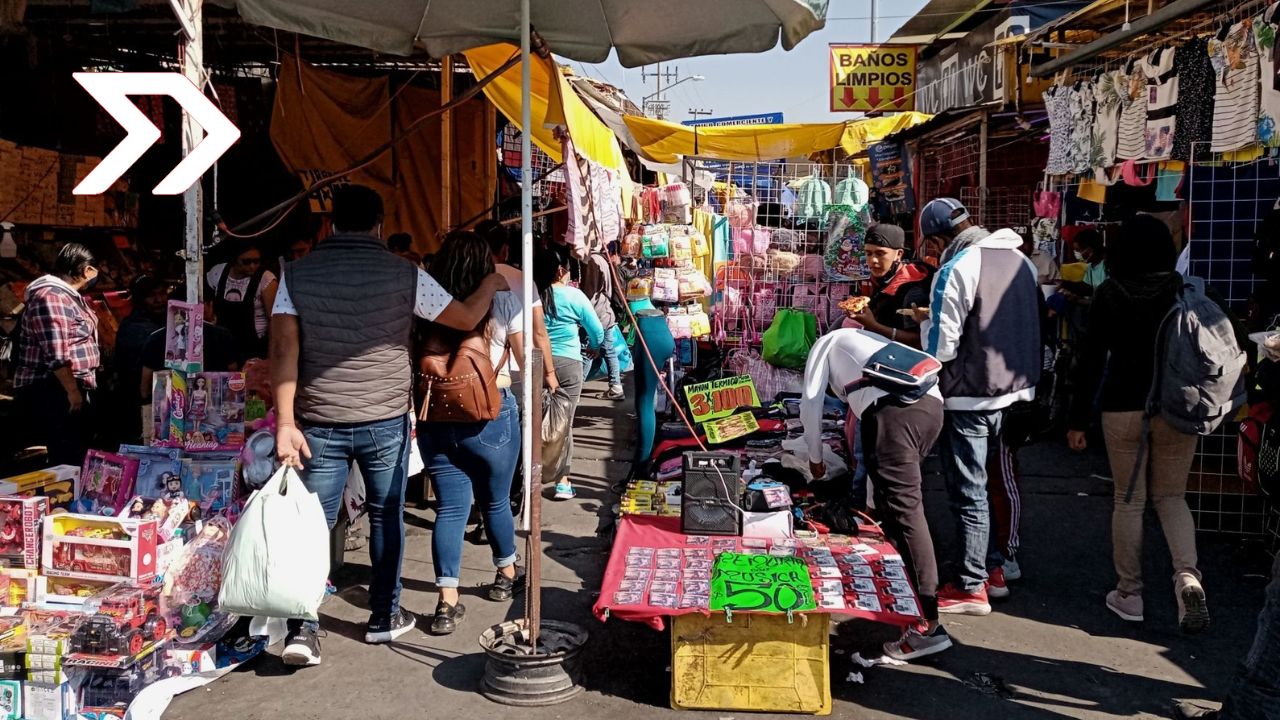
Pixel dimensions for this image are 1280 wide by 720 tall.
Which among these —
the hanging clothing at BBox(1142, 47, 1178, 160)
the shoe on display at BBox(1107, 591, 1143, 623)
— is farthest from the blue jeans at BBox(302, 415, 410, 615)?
the hanging clothing at BBox(1142, 47, 1178, 160)

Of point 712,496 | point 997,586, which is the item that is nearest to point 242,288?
point 712,496

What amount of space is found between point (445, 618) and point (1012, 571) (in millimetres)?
3091

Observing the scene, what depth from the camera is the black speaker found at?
5.06 metres

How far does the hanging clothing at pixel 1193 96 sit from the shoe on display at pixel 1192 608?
109 inches

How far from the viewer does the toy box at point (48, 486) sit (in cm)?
427

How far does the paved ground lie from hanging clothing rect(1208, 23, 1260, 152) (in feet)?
7.86

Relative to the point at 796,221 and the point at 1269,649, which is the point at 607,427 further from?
the point at 1269,649

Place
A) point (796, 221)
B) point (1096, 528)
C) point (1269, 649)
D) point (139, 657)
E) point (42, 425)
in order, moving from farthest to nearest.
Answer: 1. point (796, 221)
2. point (1096, 528)
3. point (42, 425)
4. point (139, 657)
5. point (1269, 649)

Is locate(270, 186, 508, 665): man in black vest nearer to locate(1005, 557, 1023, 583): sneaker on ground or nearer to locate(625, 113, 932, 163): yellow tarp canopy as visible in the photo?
locate(1005, 557, 1023, 583): sneaker on ground

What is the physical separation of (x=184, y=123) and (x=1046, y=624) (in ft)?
15.7

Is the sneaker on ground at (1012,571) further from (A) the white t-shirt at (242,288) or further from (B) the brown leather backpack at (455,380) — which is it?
(A) the white t-shirt at (242,288)

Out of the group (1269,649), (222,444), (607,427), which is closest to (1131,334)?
(1269,649)

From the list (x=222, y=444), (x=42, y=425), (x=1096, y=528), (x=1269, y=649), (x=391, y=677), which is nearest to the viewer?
(x=1269, y=649)

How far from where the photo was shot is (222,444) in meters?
4.55
